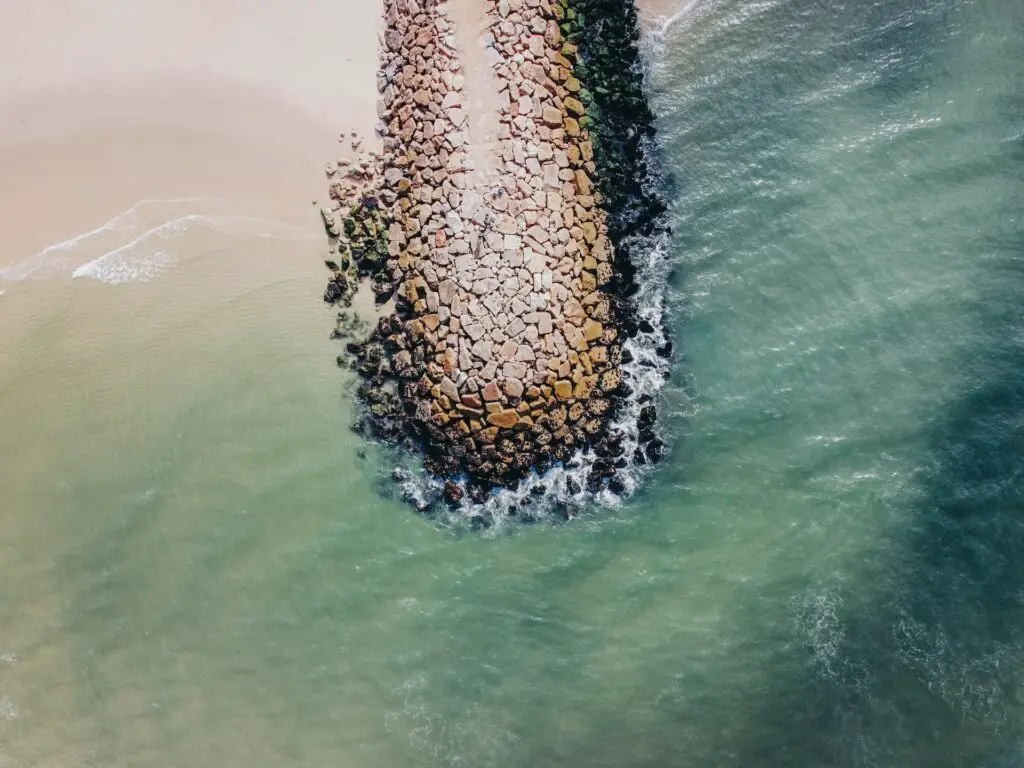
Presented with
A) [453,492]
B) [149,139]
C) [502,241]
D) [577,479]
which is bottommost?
[577,479]

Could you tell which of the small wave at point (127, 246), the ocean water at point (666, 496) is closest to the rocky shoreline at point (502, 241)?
the ocean water at point (666, 496)

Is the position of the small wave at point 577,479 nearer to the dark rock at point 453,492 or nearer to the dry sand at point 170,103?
the dark rock at point 453,492

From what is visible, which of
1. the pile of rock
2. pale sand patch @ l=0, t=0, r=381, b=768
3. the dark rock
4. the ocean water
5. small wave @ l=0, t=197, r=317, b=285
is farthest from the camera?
small wave @ l=0, t=197, r=317, b=285

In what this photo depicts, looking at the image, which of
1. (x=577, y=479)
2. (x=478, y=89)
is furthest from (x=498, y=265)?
(x=577, y=479)

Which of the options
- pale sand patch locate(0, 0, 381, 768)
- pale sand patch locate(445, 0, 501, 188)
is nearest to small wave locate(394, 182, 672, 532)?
pale sand patch locate(445, 0, 501, 188)

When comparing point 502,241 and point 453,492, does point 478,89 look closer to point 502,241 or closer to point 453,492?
point 502,241

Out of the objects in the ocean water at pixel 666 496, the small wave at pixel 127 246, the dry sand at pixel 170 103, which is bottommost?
the ocean water at pixel 666 496

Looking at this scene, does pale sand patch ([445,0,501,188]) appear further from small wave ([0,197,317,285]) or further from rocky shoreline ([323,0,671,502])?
small wave ([0,197,317,285])
